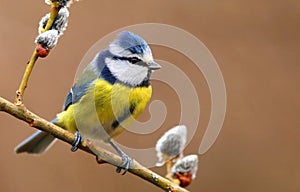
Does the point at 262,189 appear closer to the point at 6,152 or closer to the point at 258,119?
the point at 258,119

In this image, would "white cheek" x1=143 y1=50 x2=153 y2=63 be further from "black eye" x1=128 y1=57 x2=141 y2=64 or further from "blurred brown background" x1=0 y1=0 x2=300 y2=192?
"blurred brown background" x1=0 y1=0 x2=300 y2=192

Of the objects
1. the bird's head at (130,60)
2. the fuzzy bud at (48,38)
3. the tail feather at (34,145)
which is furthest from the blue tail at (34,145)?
the fuzzy bud at (48,38)

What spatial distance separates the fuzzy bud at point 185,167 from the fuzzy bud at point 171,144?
2cm

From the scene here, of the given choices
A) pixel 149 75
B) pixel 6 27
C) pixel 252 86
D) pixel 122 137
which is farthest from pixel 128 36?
pixel 252 86

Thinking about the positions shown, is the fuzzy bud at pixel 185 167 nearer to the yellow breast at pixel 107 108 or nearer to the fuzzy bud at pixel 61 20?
the yellow breast at pixel 107 108

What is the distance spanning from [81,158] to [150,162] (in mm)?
771

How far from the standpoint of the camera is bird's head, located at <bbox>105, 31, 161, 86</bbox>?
0.77 metres

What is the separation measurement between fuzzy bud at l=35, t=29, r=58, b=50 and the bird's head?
0.15 metres

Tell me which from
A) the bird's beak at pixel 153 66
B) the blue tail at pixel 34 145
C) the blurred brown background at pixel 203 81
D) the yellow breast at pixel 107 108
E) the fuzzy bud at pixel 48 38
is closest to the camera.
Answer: the fuzzy bud at pixel 48 38

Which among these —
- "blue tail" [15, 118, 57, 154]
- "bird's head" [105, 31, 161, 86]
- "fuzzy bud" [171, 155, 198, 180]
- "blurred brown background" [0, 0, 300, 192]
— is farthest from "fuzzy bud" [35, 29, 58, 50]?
"blurred brown background" [0, 0, 300, 192]

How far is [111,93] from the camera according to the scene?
0.88 m

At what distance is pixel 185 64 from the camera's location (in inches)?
65.6

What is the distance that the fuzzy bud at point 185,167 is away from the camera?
0.80 m

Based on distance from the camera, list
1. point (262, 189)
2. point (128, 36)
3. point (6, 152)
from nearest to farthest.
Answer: point (128, 36)
point (6, 152)
point (262, 189)
